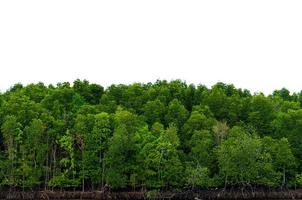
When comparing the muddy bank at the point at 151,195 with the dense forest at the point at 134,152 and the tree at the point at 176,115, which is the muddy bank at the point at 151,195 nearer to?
the dense forest at the point at 134,152

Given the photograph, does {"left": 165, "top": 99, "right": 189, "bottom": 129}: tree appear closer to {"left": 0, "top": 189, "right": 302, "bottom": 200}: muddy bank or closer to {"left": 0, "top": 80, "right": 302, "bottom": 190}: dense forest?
{"left": 0, "top": 80, "right": 302, "bottom": 190}: dense forest

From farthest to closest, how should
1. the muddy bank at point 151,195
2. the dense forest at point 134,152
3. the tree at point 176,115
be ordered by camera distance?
the tree at point 176,115, the dense forest at point 134,152, the muddy bank at point 151,195

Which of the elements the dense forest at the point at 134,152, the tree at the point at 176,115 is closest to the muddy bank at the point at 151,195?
the dense forest at the point at 134,152

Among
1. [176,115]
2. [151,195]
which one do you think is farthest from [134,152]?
[176,115]

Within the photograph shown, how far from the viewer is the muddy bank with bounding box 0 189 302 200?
82.2 meters

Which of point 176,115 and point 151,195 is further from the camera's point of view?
point 176,115

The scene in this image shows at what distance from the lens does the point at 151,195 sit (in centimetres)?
8138

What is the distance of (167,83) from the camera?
124500 millimetres

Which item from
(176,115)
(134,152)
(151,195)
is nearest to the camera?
(151,195)

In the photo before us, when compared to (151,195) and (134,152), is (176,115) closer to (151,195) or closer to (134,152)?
(134,152)

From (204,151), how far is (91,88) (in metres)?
38.3

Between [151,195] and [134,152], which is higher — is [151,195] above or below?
below

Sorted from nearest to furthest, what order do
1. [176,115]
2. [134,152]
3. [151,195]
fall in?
[151,195]
[134,152]
[176,115]

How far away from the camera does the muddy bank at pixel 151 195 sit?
8225 centimetres
